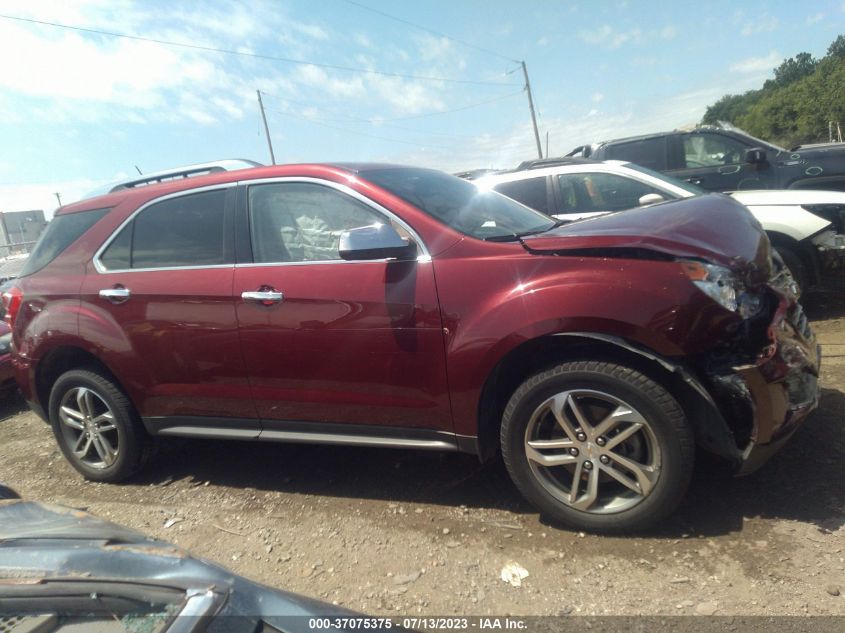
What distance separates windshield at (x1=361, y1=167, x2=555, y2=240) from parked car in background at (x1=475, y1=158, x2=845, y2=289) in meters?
1.50

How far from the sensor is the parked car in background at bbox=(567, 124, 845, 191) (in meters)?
7.36

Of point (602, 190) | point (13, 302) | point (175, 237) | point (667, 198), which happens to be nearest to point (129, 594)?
point (175, 237)

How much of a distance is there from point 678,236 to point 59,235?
3896 millimetres

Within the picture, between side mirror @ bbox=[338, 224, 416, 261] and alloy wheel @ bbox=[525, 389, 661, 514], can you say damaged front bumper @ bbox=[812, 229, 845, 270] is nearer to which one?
alloy wheel @ bbox=[525, 389, 661, 514]

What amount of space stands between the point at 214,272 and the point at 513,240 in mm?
1692

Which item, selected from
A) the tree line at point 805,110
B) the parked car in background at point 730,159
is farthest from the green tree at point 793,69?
the parked car in background at point 730,159

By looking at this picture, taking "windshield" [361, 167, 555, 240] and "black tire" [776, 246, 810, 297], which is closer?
"windshield" [361, 167, 555, 240]

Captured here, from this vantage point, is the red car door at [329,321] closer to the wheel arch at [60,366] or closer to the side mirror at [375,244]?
the side mirror at [375,244]

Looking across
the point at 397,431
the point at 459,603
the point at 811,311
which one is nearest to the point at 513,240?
the point at 397,431

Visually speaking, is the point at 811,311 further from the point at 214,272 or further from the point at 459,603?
the point at 214,272

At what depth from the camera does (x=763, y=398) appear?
2338mm

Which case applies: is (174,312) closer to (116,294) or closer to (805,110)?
(116,294)

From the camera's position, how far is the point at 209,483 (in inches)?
149

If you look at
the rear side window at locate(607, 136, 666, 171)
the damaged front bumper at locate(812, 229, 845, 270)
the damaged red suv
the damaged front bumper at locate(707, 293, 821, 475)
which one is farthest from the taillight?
the rear side window at locate(607, 136, 666, 171)
